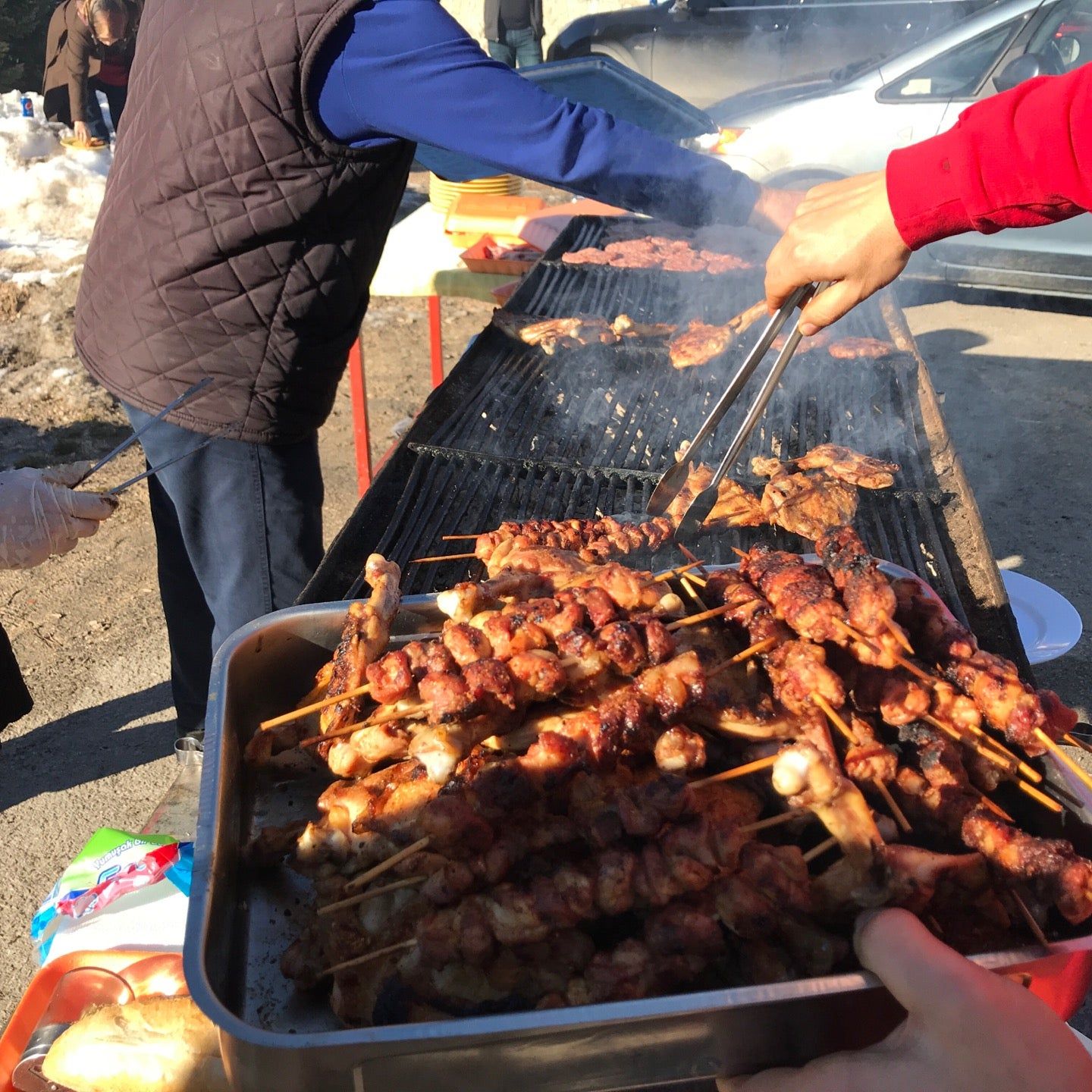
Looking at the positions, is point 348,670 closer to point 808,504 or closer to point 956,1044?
point 956,1044

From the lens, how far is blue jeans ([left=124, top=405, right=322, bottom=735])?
12.6 ft

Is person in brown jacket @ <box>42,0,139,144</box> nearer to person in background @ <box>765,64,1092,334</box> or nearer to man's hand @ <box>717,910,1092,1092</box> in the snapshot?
person in background @ <box>765,64,1092,334</box>

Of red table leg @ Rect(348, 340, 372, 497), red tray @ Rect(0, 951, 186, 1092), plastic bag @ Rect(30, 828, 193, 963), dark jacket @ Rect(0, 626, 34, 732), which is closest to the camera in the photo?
red tray @ Rect(0, 951, 186, 1092)

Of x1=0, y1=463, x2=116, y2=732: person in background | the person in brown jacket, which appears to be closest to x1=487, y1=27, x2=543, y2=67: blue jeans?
the person in brown jacket

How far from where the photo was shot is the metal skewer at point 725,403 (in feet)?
9.08

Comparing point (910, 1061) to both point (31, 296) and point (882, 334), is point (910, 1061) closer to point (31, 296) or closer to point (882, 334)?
point (882, 334)

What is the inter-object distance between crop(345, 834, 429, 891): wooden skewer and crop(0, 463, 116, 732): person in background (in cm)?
198

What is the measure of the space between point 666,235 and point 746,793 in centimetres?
593

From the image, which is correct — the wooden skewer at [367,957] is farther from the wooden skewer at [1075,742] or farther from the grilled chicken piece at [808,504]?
the grilled chicken piece at [808,504]

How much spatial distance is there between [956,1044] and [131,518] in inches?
266

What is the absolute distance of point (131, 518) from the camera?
6.86 metres

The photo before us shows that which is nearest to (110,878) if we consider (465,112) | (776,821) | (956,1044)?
(776,821)

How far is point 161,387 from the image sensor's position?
3.72 meters

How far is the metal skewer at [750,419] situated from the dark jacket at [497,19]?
47.0ft
